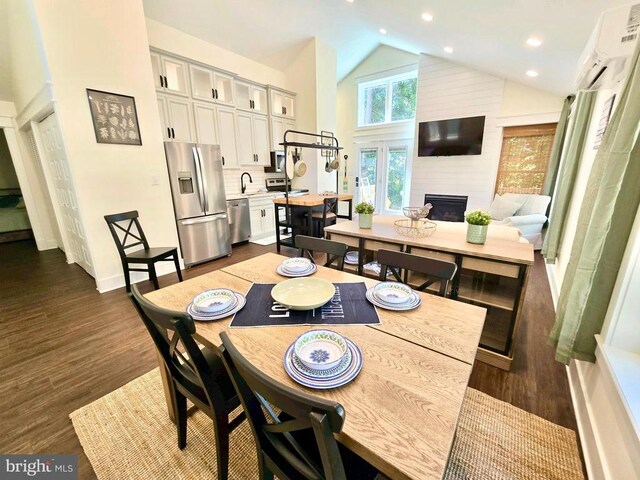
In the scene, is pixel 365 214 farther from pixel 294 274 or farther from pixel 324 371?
pixel 324 371

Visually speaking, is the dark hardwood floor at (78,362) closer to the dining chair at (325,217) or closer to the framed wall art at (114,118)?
the framed wall art at (114,118)

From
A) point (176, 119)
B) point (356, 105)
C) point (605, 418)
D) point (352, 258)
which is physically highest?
point (356, 105)

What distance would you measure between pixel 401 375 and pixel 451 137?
5641mm

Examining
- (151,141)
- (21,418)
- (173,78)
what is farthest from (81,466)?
(173,78)

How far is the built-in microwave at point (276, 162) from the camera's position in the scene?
557 cm

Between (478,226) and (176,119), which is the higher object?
(176,119)

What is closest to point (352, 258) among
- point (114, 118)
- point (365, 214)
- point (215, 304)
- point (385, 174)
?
point (365, 214)

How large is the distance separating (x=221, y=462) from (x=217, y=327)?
0.57m

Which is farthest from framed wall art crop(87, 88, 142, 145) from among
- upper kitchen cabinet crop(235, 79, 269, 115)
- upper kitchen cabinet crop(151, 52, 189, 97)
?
upper kitchen cabinet crop(235, 79, 269, 115)

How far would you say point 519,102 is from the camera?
463cm

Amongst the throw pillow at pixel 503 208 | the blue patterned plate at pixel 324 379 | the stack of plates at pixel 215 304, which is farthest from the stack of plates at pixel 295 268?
the throw pillow at pixel 503 208

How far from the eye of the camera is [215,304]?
125 cm

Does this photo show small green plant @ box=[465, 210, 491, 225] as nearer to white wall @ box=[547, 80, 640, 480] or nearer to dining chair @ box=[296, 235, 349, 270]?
white wall @ box=[547, 80, 640, 480]

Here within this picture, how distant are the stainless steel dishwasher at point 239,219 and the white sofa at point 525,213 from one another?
406 cm
